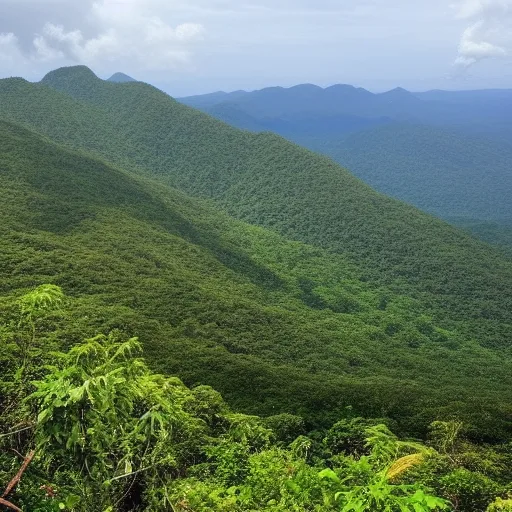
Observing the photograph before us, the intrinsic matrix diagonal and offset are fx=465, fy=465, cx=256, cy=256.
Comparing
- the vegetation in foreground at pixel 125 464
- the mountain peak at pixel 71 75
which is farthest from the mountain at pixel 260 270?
the mountain peak at pixel 71 75

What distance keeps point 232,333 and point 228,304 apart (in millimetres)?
5318

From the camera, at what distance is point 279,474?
689 cm

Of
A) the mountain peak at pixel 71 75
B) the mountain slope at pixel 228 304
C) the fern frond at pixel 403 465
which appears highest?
the mountain peak at pixel 71 75

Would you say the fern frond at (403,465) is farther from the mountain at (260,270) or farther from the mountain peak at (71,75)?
the mountain peak at (71,75)

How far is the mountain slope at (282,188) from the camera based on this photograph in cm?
6794

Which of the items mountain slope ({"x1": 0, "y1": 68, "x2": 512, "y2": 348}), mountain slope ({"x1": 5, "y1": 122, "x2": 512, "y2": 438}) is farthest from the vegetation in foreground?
mountain slope ({"x1": 0, "y1": 68, "x2": 512, "y2": 348})

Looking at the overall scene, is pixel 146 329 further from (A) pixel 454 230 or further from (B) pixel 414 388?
(A) pixel 454 230

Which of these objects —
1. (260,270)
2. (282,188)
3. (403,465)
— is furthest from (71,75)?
(403,465)

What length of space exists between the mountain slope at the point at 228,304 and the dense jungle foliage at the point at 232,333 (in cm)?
25

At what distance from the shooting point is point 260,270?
6353cm

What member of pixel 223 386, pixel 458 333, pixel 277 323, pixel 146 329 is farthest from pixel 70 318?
pixel 458 333

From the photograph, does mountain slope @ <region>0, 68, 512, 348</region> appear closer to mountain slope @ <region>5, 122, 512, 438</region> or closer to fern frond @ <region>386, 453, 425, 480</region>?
mountain slope @ <region>5, 122, 512, 438</region>

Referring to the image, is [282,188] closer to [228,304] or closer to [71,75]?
[228,304]

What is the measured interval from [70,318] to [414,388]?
20799 mm
